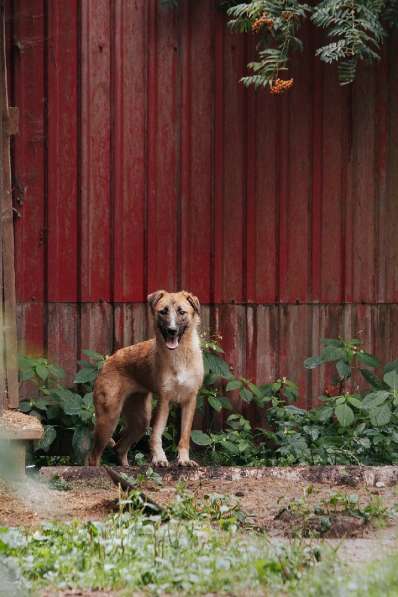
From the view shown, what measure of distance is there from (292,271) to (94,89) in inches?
97.7

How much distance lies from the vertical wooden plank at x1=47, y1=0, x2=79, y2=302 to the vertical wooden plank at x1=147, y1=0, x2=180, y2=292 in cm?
68

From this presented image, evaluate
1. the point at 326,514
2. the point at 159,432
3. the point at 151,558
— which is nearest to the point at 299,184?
the point at 159,432

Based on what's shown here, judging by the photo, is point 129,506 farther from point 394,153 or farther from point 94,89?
point 394,153

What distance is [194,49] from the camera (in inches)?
349

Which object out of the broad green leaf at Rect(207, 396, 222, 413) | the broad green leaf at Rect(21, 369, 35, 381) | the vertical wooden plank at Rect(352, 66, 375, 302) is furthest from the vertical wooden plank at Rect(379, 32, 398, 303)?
the broad green leaf at Rect(21, 369, 35, 381)

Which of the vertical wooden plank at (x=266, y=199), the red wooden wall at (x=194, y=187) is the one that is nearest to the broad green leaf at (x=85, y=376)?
the red wooden wall at (x=194, y=187)

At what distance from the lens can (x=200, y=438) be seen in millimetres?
8328

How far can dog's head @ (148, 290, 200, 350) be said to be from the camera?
24.9 ft

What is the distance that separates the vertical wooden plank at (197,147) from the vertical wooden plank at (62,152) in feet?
3.26

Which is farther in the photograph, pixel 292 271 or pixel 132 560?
pixel 292 271

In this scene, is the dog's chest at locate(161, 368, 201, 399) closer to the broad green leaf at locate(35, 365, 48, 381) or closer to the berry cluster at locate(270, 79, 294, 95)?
the broad green leaf at locate(35, 365, 48, 381)

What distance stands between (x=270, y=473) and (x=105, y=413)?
1408mm

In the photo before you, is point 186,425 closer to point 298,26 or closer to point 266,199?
point 266,199

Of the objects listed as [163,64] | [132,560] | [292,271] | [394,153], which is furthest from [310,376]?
[132,560]
